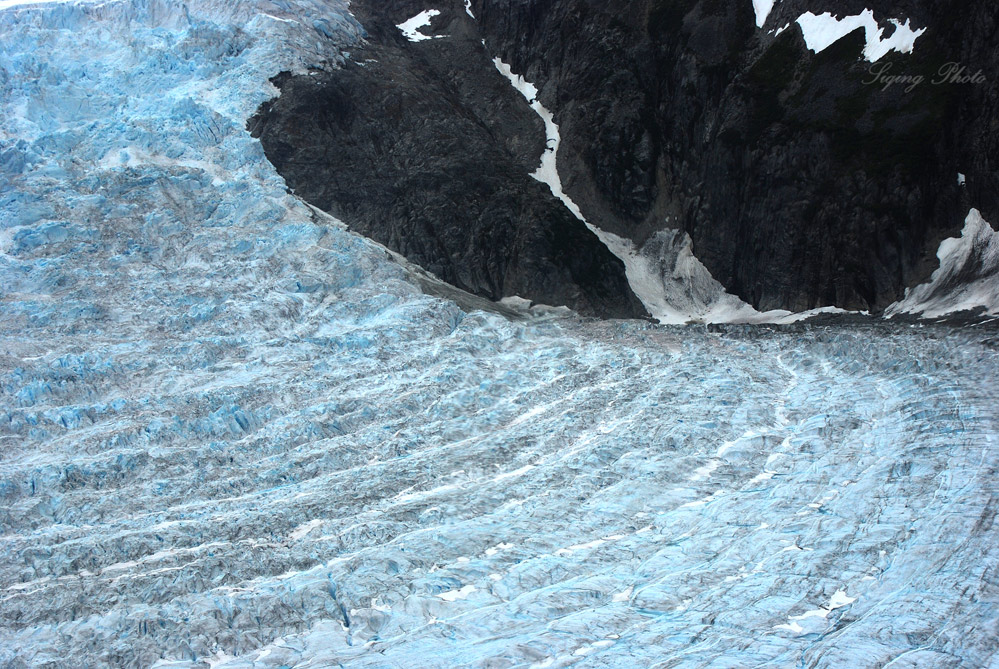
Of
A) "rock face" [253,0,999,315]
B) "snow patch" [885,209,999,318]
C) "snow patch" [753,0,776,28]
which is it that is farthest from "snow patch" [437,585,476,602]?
"snow patch" [753,0,776,28]

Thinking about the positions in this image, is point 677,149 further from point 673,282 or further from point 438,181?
point 438,181

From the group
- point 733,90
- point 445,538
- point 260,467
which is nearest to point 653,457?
point 445,538

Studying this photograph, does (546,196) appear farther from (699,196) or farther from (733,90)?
(733,90)

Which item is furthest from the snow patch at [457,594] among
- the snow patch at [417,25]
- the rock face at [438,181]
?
the snow patch at [417,25]

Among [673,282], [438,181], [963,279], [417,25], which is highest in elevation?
[417,25]

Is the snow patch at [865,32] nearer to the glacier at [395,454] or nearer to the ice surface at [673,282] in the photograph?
the ice surface at [673,282]

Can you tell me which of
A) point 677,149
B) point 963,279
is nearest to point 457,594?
point 963,279

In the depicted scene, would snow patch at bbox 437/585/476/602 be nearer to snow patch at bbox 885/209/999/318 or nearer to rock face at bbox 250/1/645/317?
snow patch at bbox 885/209/999/318
